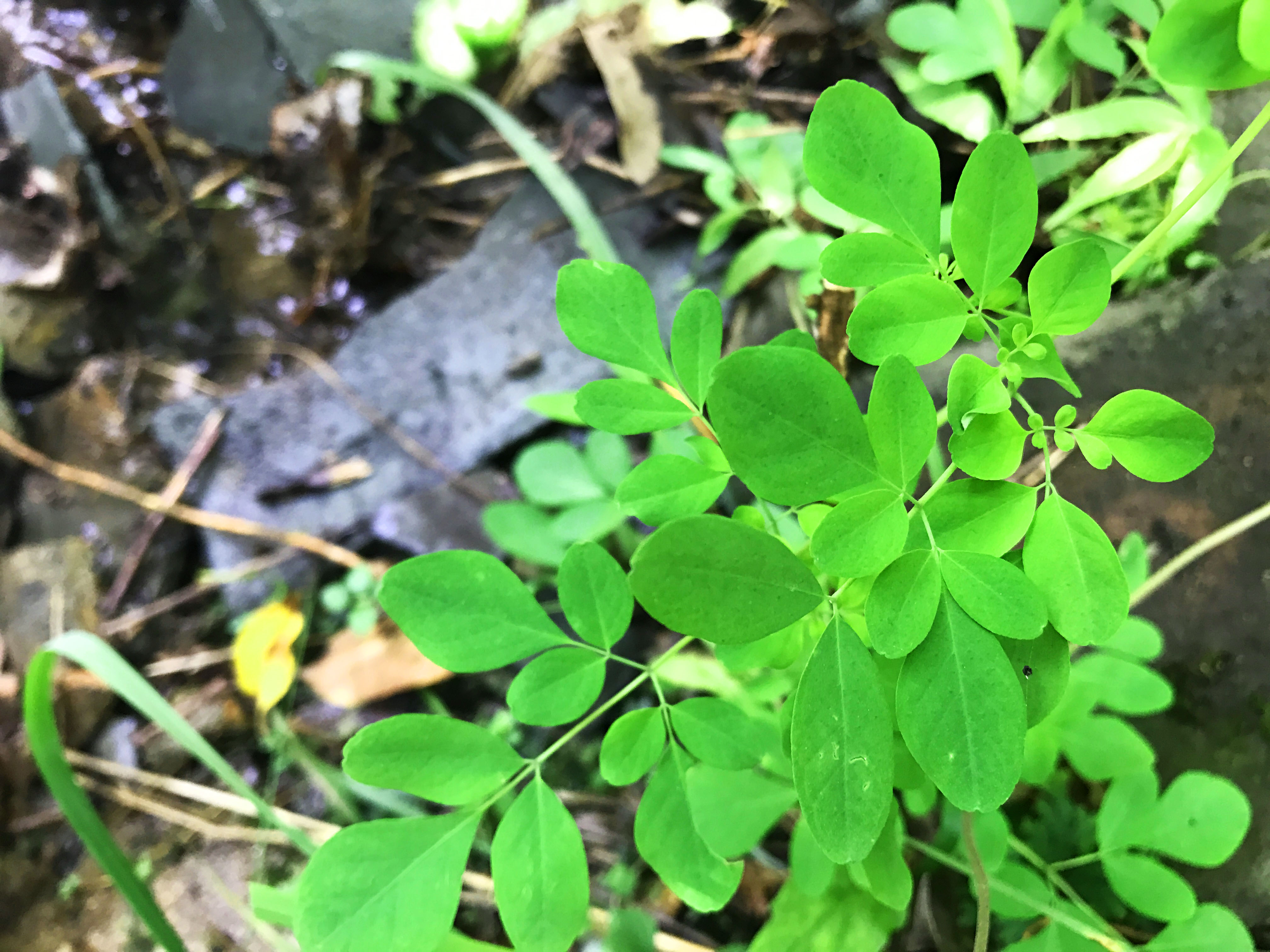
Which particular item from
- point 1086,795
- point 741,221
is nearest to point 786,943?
point 1086,795

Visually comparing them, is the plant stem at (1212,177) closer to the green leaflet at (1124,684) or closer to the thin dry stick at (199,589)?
the green leaflet at (1124,684)

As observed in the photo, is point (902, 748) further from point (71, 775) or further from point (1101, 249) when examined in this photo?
point (71, 775)

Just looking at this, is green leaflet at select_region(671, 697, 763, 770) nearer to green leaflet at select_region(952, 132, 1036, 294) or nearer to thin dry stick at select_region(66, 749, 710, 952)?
green leaflet at select_region(952, 132, 1036, 294)

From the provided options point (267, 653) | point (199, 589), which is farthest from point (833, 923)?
point (199, 589)

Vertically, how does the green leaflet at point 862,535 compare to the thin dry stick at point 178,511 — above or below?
above

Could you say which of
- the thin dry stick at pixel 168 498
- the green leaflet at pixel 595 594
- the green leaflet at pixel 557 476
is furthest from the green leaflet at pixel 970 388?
the thin dry stick at pixel 168 498

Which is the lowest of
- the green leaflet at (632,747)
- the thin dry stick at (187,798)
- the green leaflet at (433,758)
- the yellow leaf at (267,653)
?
the thin dry stick at (187,798)
